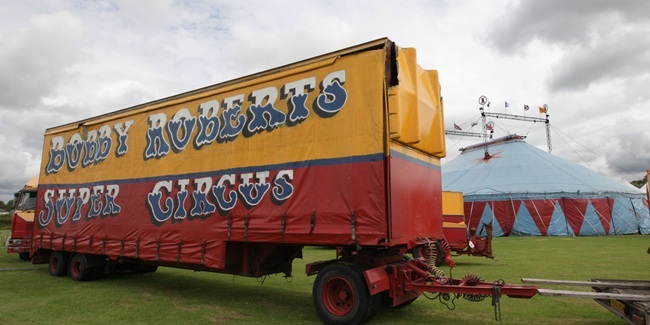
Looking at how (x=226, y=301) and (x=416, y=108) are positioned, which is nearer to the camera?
(x=416, y=108)

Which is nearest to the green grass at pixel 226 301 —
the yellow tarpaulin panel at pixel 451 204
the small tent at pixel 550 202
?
the yellow tarpaulin panel at pixel 451 204

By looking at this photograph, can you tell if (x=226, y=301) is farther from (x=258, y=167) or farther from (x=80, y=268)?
(x=80, y=268)

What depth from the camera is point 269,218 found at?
748cm

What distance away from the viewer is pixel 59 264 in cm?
1224

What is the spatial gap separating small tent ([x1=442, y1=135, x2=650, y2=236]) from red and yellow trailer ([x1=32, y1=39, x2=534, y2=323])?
23252 millimetres

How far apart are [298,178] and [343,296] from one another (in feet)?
6.75

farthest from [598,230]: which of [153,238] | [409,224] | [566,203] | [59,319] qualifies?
[59,319]

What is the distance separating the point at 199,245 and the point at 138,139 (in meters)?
3.60

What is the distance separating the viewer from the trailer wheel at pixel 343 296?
647 centimetres

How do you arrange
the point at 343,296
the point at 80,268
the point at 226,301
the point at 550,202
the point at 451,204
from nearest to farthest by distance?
1. the point at 343,296
2. the point at 226,301
3. the point at 80,268
4. the point at 451,204
5. the point at 550,202

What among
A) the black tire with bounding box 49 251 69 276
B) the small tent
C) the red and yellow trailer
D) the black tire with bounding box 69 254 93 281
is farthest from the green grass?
the small tent

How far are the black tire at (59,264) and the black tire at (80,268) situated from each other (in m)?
0.45

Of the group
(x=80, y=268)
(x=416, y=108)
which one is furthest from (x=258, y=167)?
(x=80, y=268)

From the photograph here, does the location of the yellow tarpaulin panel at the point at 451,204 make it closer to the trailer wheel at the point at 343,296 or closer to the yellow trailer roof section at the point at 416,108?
the yellow trailer roof section at the point at 416,108
